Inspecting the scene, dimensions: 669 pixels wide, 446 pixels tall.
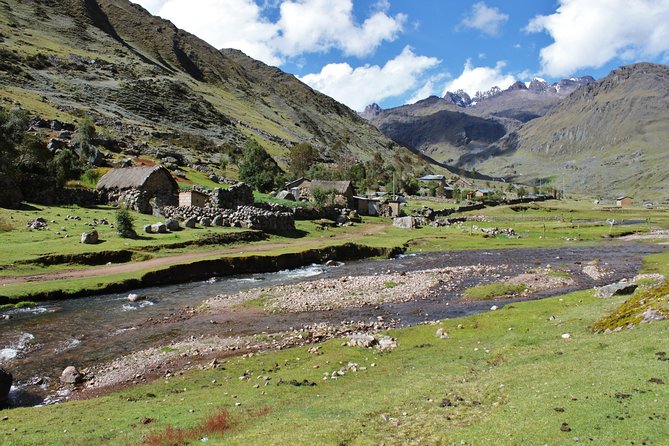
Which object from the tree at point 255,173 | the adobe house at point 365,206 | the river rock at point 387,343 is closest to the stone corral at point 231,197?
the tree at point 255,173

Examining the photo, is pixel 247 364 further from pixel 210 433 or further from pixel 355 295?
pixel 355 295

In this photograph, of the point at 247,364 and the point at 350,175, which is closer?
the point at 247,364

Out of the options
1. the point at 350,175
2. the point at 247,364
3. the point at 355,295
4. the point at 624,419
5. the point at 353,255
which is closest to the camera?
the point at 624,419

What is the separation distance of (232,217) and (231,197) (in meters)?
7.72

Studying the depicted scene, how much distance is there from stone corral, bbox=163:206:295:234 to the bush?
512 inches

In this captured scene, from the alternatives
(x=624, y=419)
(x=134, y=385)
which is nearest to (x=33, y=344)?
(x=134, y=385)

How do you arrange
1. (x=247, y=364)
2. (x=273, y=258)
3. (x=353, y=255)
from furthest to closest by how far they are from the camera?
1. (x=353, y=255)
2. (x=273, y=258)
3. (x=247, y=364)

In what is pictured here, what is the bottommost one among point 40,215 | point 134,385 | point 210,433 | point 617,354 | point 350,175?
point 134,385

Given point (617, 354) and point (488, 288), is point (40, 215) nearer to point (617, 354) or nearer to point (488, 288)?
point (488, 288)

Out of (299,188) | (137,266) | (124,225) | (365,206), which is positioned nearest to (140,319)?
(137,266)

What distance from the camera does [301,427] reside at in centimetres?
1376

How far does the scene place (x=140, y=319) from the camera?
32.4 meters

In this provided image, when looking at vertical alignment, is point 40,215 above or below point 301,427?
above

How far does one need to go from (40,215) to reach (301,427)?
5763 centimetres
